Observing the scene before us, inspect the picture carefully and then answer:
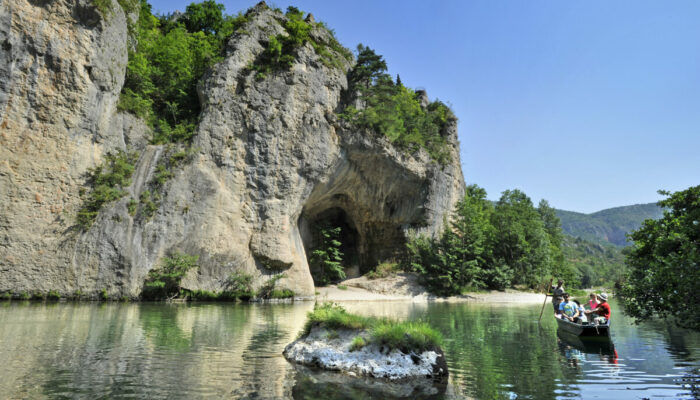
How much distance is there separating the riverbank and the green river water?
1949 cm

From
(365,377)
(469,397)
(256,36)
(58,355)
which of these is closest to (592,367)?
(469,397)

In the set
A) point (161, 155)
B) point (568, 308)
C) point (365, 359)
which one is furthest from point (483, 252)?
point (365, 359)

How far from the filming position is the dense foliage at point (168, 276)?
23.9 meters

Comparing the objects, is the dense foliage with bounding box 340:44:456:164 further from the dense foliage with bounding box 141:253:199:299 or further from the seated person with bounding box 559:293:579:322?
the seated person with bounding box 559:293:579:322

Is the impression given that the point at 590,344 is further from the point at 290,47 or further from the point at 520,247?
the point at 520,247

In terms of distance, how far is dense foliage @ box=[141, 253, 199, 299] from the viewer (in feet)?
78.4

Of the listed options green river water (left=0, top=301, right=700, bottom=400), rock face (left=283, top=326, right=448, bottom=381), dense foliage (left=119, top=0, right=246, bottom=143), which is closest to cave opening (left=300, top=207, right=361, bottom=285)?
dense foliage (left=119, top=0, right=246, bottom=143)

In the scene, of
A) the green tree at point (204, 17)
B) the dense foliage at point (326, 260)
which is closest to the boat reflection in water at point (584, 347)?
the dense foliage at point (326, 260)

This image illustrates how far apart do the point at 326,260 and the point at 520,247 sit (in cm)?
2076

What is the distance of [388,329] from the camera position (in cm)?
852

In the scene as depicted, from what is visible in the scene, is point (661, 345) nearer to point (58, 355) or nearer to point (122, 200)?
point (58, 355)

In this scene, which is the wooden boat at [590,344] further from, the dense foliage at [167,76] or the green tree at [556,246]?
the green tree at [556,246]

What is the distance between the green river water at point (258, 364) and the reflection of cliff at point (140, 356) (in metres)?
0.02

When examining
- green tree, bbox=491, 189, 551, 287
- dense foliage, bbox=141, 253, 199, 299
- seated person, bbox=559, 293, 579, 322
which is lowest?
seated person, bbox=559, 293, 579, 322
